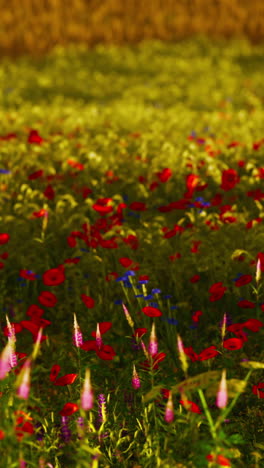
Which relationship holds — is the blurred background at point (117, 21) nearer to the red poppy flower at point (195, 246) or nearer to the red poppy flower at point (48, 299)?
the red poppy flower at point (195, 246)

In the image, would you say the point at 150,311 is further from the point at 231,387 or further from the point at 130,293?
the point at 130,293

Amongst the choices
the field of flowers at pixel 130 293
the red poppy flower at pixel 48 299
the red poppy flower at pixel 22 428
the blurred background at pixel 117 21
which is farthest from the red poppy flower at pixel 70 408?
the blurred background at pixel 117 21

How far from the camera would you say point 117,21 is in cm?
1475

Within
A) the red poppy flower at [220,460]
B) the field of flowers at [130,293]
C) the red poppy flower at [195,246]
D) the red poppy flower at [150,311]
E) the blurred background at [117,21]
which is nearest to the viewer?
the red poppy flower at [220,460]

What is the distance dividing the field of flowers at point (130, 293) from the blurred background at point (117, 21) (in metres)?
7.83

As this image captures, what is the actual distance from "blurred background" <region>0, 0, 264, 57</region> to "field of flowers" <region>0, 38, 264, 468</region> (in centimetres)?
783

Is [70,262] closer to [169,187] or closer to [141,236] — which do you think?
[141,236]

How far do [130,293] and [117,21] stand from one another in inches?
507

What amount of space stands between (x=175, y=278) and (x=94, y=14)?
42.3 ft

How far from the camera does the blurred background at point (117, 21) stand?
14.2 m

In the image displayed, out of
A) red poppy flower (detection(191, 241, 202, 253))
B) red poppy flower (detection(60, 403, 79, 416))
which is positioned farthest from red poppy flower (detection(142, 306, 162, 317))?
red poppy flower (detection(191, 241, 202, 253))

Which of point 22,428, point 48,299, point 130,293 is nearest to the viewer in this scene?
point 22,428

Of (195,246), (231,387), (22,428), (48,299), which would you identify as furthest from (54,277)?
(231,387)

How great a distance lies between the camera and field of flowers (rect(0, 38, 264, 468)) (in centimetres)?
184
